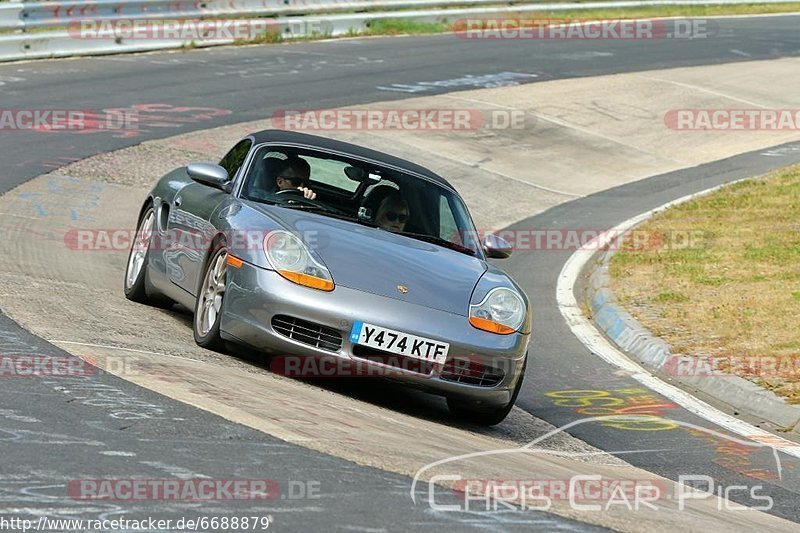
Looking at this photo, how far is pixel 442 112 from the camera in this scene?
20547mm

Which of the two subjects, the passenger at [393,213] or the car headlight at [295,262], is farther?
the passenger at [393,213]

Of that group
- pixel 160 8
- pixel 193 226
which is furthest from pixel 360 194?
pixel 160 8

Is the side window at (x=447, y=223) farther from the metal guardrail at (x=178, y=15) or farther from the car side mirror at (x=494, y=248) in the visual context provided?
the metal guardrail at (x=178, y=15)

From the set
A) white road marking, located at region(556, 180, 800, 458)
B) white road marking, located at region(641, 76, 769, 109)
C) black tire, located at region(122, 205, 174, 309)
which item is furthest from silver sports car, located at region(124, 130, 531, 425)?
white road marking, located at region(641, 76, 769, 109)

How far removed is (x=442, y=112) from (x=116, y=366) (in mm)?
14347

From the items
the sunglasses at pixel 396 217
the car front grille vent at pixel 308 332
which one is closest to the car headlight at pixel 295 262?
the car front grille vent at pixel 308 332

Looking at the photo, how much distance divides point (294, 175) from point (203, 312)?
1.16 m

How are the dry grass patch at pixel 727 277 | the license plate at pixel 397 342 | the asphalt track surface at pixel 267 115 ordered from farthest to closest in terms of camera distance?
the dry grass patch at pixel 727 277 < the license plate at pixel 397 342 < the asphalt track surface at pixel 267 115

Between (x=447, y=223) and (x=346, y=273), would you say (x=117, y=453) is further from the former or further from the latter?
(x=447, y=223)

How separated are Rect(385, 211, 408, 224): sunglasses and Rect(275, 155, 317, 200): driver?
0.47 meters

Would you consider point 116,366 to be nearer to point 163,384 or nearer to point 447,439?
point 163,384

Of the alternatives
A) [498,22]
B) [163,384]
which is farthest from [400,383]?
[498,22]

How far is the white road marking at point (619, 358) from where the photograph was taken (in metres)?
8.11

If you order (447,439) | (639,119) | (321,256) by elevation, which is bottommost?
(639,119)
